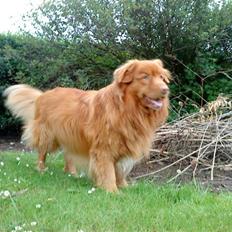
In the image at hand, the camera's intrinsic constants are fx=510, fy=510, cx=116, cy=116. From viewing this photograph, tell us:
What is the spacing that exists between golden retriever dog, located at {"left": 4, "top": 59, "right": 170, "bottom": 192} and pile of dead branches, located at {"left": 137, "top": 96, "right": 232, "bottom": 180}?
4.20 ft

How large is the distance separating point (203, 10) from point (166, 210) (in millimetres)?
5700

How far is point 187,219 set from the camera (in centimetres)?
498

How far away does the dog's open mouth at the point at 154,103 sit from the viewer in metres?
6.12

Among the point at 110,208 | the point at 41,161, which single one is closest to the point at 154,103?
the point at 110,208

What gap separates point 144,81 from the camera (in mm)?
6074

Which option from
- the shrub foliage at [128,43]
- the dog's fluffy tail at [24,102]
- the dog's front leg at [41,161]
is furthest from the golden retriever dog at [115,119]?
the shrub foliage at [128,43]

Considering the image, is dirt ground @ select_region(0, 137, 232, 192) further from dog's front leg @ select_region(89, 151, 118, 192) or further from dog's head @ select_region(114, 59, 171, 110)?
dog's head @ select_region(114, 59, 171, 110)

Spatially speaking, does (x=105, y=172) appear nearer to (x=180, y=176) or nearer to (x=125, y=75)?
(x=125, y=75)

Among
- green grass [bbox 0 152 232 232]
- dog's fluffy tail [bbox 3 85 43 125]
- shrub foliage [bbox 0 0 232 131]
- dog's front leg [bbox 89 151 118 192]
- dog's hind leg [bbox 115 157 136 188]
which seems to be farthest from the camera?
shrub foliage [bbox 0 0 232 131]

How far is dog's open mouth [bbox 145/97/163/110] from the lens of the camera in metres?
6.12

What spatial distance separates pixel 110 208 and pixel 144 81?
5.24 ft

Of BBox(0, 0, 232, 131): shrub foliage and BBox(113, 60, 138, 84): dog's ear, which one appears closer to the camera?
BBox(113, 60, 138, 84): dog's ear

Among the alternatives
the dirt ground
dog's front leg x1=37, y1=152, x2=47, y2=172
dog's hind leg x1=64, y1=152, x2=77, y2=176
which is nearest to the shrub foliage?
the dirt ground

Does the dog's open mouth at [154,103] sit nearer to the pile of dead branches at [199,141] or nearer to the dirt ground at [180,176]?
the dirt ground at [180,176]
